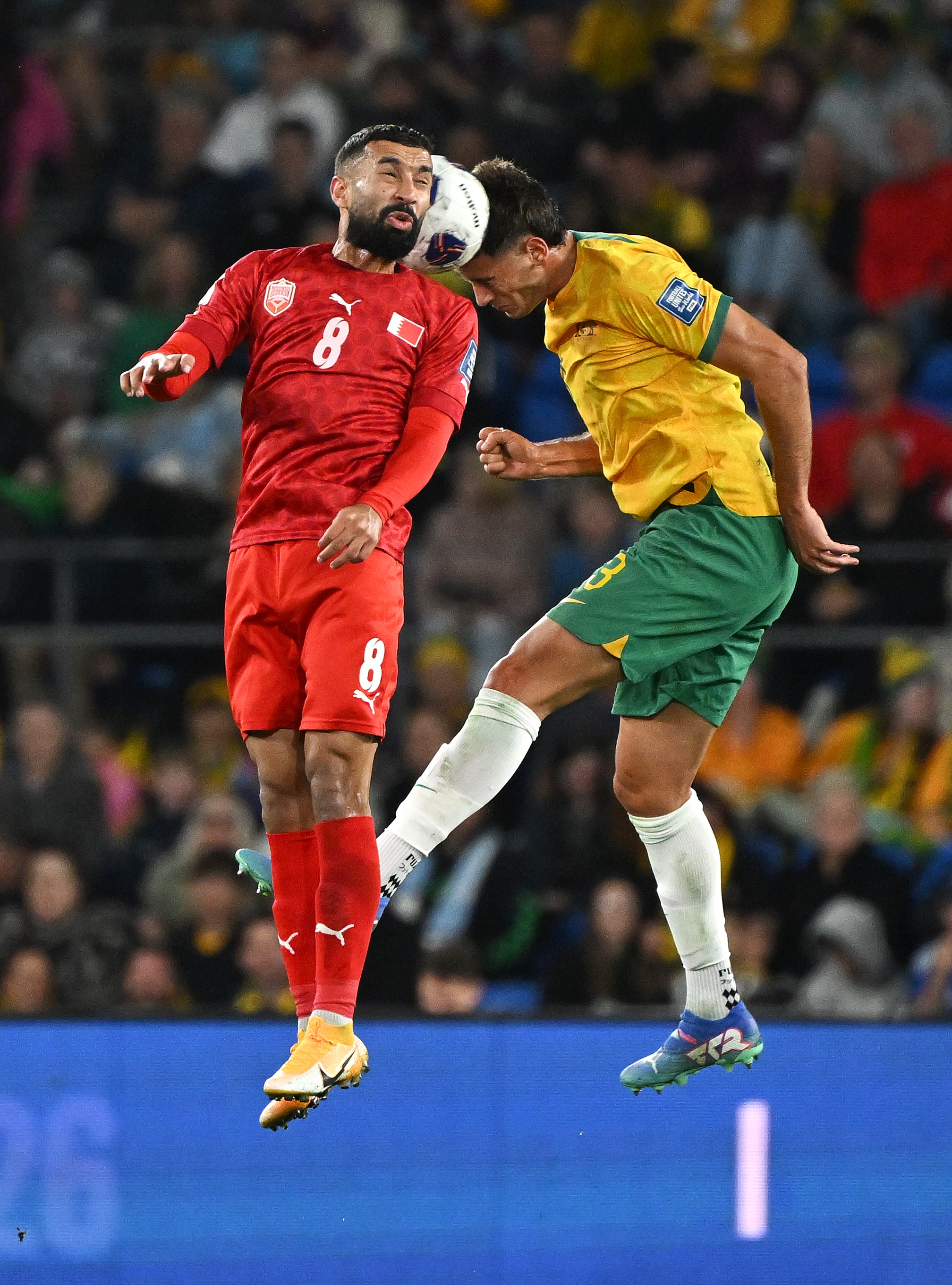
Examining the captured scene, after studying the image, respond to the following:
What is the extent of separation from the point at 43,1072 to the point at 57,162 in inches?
230

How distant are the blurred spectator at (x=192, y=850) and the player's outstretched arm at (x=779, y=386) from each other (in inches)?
131

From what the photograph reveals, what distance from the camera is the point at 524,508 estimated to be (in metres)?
7.60

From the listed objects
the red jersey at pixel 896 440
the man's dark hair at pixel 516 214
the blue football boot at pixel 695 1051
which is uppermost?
the man's dark hair at pixel 516 214

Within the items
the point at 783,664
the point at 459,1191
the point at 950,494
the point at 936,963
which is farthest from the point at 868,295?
the point at 459,1191

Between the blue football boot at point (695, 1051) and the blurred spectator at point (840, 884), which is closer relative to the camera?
the blue football boot at point (695, 1051)

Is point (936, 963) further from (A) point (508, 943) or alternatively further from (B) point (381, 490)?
(B) point (381, 490)

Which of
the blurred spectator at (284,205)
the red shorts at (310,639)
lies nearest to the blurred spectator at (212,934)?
the red shorts at (310,639)

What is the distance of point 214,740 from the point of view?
24.9ft

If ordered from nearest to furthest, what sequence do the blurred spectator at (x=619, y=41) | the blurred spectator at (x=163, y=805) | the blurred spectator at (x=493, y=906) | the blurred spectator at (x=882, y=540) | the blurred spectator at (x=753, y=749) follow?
the blurred spectator at (x=493, y=906) → the blurred spectator at (x=753, y=749) → the blurred spectator at (x=163, y=805) → the blurred spectator at (x=882, y=540) → the blurred spectator at (x=619, y=41)

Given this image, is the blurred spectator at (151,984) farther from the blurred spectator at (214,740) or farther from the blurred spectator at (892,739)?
the blurred spectator at (892,739)

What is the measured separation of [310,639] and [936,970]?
3.10 m

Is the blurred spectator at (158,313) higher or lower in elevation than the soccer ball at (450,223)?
lower

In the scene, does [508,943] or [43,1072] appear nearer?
[43,1072]

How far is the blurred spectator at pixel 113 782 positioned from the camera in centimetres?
736
